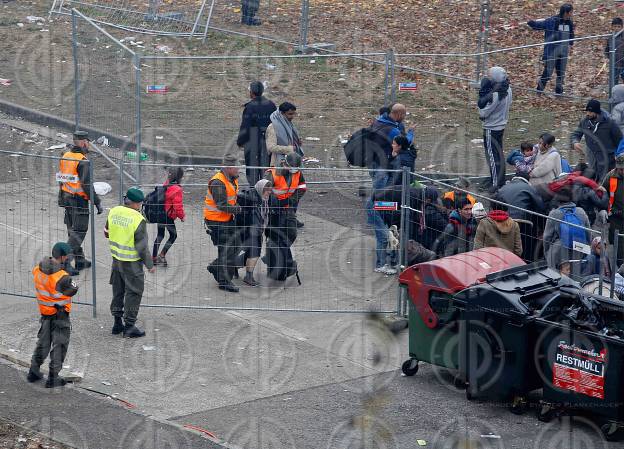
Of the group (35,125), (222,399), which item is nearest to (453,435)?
(222,399)

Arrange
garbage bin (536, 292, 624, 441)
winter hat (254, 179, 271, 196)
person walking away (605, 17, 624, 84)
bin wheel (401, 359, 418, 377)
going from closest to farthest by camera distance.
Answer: garbage bin (536, 292, 624, 441) → bin wheel (401, 359, 418, 377) → winter hat (254, 179, 271, 196) → person walking away (605, 17, 624, 84)

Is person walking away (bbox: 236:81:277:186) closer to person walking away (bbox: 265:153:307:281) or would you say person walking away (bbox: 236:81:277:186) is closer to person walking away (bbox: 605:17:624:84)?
person walking away (bbox: 265:153:307:281)

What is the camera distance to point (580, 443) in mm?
9477

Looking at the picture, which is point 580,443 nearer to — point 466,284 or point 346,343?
point 466,284

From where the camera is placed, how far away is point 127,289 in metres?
11.5

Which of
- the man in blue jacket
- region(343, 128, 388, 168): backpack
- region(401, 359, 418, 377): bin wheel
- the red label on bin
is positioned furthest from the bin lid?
the man in blue jacket

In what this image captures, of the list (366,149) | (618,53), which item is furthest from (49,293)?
(618,53)

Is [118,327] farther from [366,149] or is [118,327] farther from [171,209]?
[366,149]

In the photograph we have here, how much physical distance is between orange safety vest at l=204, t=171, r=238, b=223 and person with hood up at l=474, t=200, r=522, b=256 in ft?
8.79

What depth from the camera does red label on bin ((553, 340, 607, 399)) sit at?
9250 mm

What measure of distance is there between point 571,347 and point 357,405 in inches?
78.0

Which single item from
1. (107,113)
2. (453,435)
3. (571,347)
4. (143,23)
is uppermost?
(143,23)

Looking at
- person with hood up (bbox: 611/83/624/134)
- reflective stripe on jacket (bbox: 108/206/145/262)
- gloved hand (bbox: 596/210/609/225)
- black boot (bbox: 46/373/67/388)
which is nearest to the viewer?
black boot (bbox: 46/373/67/388)

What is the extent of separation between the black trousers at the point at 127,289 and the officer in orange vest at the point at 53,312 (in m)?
1.04
